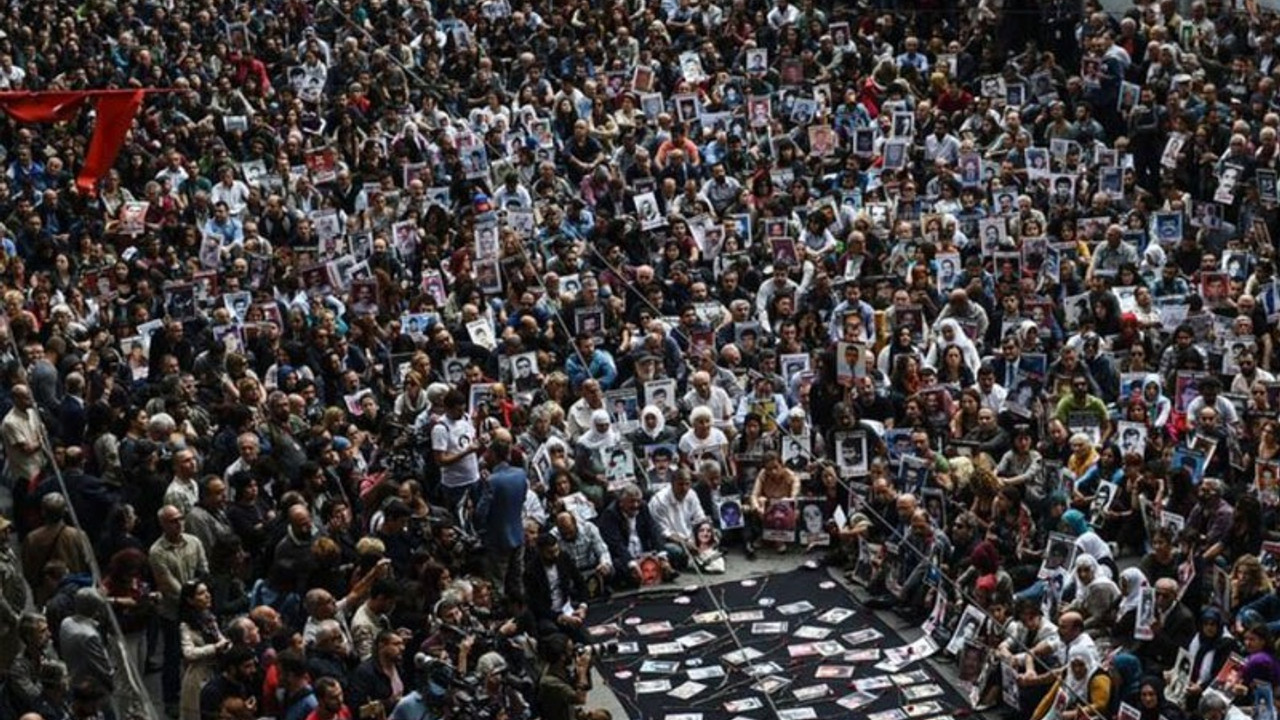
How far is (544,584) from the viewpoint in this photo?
2275 centimetres

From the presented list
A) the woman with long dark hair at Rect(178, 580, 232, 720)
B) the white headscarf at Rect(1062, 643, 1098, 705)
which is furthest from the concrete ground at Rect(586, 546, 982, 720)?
the woman with long dark hair at Rect(178, 580, 232, 720)

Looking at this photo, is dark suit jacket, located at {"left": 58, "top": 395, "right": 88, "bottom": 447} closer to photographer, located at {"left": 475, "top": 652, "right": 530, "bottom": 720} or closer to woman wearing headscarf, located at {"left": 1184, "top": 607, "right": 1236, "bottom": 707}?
photographer, located at {"left": 475, "top": 652, "right": 530, "bottom": 720}

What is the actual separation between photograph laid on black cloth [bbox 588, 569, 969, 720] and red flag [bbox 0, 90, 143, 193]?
6.79 meters

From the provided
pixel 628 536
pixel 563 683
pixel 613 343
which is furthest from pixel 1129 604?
pixel 613 343

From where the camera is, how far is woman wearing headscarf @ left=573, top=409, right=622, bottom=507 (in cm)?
2489

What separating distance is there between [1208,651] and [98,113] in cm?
1222

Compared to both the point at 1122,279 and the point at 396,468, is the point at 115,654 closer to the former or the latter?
the point at 396,468

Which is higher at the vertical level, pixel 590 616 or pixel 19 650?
pixel 19 650

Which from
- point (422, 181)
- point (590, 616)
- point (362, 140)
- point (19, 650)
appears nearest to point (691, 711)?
point (590, 616)

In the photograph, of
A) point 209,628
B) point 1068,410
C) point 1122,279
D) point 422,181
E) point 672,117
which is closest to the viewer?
point 209,628

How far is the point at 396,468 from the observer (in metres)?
23.9

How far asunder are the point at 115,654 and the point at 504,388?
23.9 feet

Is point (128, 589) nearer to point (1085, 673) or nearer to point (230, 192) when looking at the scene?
point (1085, 673)

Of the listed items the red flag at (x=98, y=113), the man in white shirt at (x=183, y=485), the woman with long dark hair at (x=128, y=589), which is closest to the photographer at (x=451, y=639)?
the woman with long dark hair at (x=128, y=589)
